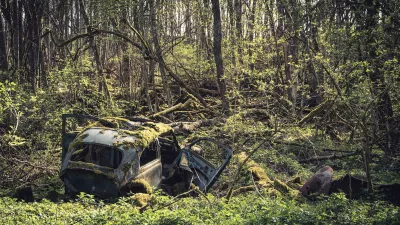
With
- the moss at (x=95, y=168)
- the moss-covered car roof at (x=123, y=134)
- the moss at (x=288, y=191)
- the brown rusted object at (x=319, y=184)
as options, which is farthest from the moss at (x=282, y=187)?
the moss at (x=95, y=168)

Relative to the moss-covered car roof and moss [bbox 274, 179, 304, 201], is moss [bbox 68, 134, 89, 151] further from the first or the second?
moss [bbox 274, 179, 304, 201]

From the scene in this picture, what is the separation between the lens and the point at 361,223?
18.6 ft

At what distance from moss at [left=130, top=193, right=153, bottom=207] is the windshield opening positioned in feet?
2.91

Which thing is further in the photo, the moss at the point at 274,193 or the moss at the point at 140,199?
the moss at the point at 274,193

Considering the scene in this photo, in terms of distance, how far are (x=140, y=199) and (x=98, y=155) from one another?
1.62 m

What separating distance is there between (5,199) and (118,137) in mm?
2366

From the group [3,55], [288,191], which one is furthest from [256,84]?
[3,55]

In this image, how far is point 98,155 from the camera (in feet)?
26.5

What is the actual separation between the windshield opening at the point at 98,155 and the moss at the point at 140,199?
89cm

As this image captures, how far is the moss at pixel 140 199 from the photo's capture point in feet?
22.9

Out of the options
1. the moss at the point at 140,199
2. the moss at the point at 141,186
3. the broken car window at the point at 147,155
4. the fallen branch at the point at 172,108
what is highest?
the fallen branch at the point at 172,108

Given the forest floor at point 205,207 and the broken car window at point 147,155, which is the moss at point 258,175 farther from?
the broken car window at point 147,155

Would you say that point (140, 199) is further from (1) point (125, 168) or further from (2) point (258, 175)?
(2) point (258, 175)

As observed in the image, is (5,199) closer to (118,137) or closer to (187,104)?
(118,137)
